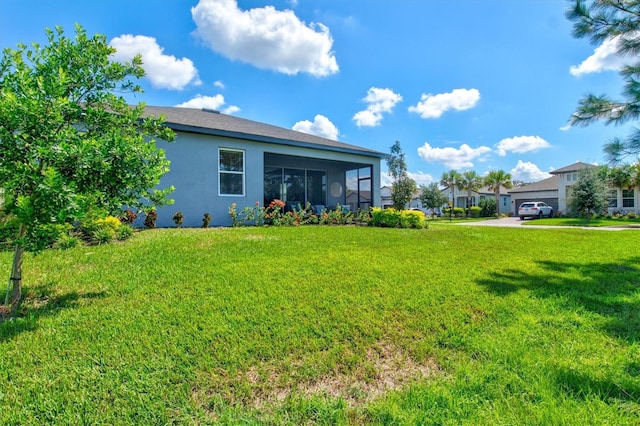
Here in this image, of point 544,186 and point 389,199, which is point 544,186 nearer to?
point 544,186

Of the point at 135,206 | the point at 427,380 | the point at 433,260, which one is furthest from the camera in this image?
the point at 433,260

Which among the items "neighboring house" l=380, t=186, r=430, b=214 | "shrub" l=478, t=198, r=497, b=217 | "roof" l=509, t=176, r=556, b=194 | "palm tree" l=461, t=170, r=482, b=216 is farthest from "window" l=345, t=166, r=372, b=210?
"roof" l=509, t=176, r=556, b=194

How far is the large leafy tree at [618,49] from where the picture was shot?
520 cm

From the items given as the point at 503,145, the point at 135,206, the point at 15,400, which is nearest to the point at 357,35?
the point at 135,206

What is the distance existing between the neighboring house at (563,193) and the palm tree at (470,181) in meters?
4.84

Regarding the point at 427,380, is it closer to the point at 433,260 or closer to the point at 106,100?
the point at 433,260

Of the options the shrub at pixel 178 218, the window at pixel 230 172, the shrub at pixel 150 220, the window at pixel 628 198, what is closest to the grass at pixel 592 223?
the window at pixel 628 198

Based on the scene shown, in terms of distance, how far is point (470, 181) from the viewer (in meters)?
37.5

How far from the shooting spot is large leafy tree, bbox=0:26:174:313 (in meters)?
2.69

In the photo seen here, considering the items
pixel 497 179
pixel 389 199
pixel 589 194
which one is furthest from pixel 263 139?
pixel 497 179

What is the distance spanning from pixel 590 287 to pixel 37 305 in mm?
7228

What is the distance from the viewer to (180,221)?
8914 mm

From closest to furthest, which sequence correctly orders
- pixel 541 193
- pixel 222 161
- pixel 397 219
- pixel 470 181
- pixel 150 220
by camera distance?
pixel 150 220 → pixel 222 161 → pixel 397 219 → pixel 541 193 → pixel 470 181

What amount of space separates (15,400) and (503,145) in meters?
32.1
